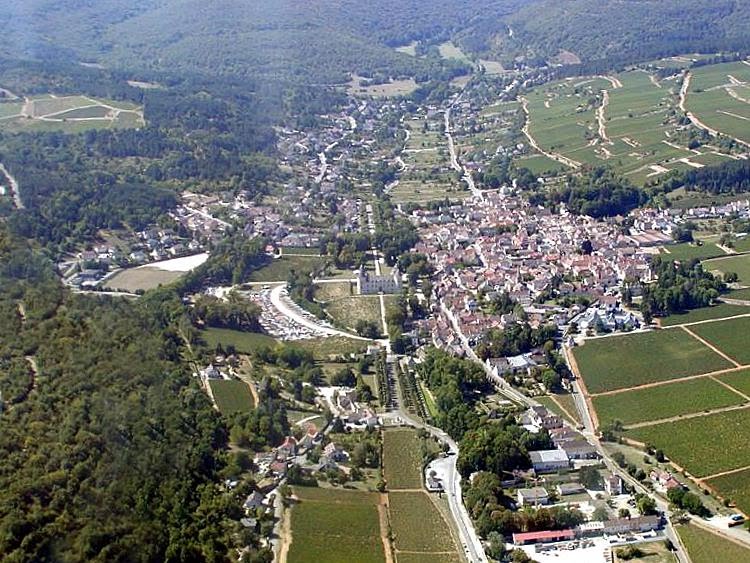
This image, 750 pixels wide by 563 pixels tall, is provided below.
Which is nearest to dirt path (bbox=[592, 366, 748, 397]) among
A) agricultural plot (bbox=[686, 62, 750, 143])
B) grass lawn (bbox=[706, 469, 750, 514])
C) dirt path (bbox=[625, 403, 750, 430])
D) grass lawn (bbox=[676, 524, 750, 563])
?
dirt path (bbox=[625, 403, 750, 430])

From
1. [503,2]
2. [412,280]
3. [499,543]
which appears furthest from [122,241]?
[503,2]

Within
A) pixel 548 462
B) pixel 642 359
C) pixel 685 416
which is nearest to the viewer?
pixel 548 462

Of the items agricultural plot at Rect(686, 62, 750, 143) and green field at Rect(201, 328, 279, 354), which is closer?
green field at Rect(201, 328, 279, 354)

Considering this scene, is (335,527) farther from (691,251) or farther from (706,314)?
(691,251)

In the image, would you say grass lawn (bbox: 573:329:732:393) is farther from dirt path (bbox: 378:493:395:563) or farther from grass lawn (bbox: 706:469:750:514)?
dirt path (bbox: 378:493:395:563)

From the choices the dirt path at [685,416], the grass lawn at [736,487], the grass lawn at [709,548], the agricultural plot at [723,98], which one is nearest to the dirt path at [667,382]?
the dirt path at [685,416]

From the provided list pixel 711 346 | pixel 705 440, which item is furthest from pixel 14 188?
pixel 705 440

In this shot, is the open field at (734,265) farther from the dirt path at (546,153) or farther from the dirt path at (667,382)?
the dirt path at (546,153)
